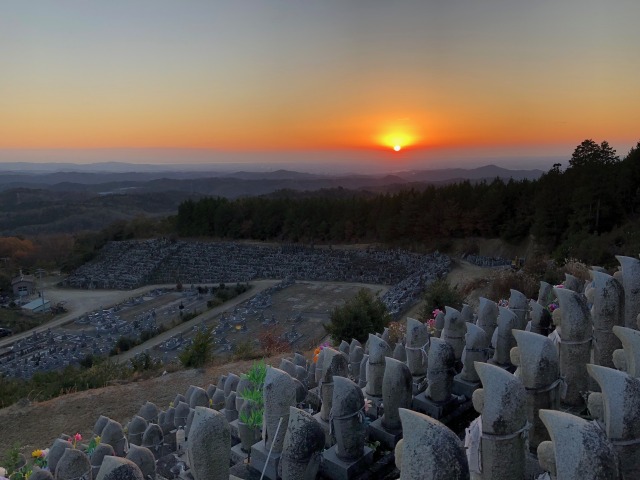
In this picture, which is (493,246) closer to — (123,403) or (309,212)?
(309,212)

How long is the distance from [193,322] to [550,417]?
87.7 ft

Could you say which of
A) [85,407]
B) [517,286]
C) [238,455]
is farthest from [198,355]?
[238,455]

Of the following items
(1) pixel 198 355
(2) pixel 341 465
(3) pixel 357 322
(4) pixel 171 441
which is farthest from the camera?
(1) pixel 198 355

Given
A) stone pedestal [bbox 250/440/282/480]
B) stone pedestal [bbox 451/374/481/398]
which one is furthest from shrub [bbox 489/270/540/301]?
stone pedestal [bbox 250/440/282/480]

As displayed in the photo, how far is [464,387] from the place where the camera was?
17.3 ft

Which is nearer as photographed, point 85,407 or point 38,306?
point 85,407

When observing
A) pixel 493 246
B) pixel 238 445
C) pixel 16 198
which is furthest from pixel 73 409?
pixel 16 198

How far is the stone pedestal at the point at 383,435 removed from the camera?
4.41 meters

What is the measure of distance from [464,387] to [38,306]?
39.0 meters

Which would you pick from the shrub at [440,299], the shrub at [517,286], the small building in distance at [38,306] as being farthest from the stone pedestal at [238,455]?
the small building in distance at [38,306]

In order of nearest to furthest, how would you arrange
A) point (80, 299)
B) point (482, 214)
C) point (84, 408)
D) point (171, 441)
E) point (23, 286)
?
point (171, 441) < point (84, 408) < point (482, 214) < point (80, 299) < point (23, 286)

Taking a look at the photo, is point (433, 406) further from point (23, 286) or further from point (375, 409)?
point (23, 286)

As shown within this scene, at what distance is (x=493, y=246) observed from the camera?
33.6m

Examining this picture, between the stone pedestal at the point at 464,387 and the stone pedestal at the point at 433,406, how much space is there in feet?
1.05
